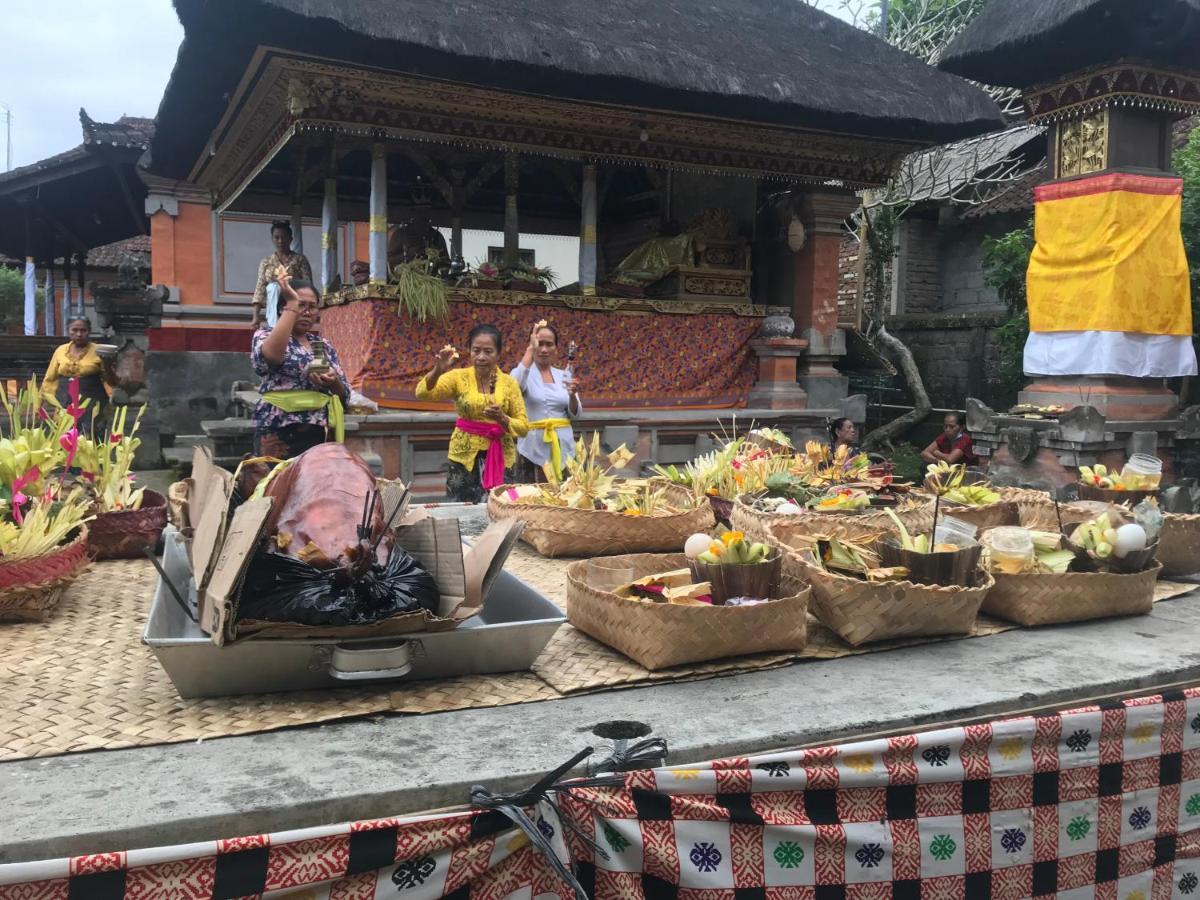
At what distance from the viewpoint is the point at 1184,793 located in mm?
2115

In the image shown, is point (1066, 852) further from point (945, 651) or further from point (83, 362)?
point (83, 362)

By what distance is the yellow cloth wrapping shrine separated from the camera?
8.51m

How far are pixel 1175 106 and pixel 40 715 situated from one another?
1010cm

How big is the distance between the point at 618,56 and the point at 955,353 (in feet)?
27.7

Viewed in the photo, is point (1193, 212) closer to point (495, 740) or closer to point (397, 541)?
point (397, 541)

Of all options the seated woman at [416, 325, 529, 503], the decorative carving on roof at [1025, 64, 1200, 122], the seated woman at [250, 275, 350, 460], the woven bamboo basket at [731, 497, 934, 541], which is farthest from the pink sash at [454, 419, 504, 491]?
the decorative carving on roof at [1025, 64, 1200, 122]

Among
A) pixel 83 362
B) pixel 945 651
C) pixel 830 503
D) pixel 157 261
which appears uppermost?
pixel 157 261

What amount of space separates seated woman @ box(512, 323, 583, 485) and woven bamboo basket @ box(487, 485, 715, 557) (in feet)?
7.22

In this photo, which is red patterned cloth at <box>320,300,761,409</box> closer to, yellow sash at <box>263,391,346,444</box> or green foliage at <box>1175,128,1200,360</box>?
yellow sash at <box>263,391,346,444</box>

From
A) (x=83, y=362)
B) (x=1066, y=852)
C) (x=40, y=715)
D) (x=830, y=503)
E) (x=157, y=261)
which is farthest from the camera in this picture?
(x=157, y=261)

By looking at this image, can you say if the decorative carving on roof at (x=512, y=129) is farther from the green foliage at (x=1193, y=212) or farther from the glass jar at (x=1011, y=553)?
the glass jar at (x=1011, y=553)

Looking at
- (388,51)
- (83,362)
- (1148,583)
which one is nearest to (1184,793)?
(1148,583)

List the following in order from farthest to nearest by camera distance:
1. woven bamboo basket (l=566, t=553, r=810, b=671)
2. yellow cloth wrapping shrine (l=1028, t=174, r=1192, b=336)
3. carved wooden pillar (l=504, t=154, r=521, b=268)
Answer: carved wooden pillar (l=504, t=154, r=521, b=268), yellow cloth wrapping shrine (l=1028, t=174, r=1192, b=336), woven bamboo basket (l=566, t=553, r=810, b=671)

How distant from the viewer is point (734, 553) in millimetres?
2115
